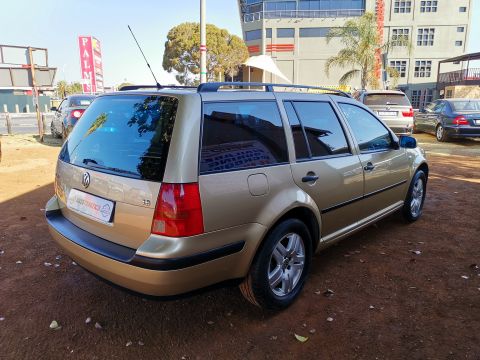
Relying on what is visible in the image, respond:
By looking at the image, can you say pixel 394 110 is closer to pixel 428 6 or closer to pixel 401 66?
pixel 401 66

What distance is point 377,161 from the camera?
389 cm

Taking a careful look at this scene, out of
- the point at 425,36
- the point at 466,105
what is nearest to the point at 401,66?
the point at 425,36

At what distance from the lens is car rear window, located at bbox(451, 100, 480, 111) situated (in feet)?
41.7

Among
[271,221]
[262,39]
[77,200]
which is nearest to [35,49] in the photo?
[77,200]

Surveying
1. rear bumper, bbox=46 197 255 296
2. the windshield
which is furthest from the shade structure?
rear bumper, bbox=46 197 255 296

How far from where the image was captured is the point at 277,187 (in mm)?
2732

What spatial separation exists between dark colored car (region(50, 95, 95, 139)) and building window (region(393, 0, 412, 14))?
151 feet

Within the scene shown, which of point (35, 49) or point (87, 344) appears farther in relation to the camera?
point (35, 49)

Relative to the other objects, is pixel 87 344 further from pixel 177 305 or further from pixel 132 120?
pixel 132 120

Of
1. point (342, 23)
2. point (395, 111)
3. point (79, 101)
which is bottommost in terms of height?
point (395, 111)

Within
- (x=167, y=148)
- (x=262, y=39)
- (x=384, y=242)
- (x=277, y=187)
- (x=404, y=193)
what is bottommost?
(x=384, y=242)

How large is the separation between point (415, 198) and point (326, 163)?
7.46ft

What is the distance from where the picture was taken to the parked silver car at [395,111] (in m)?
11.4

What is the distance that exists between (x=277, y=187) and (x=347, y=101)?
63.3 inches
